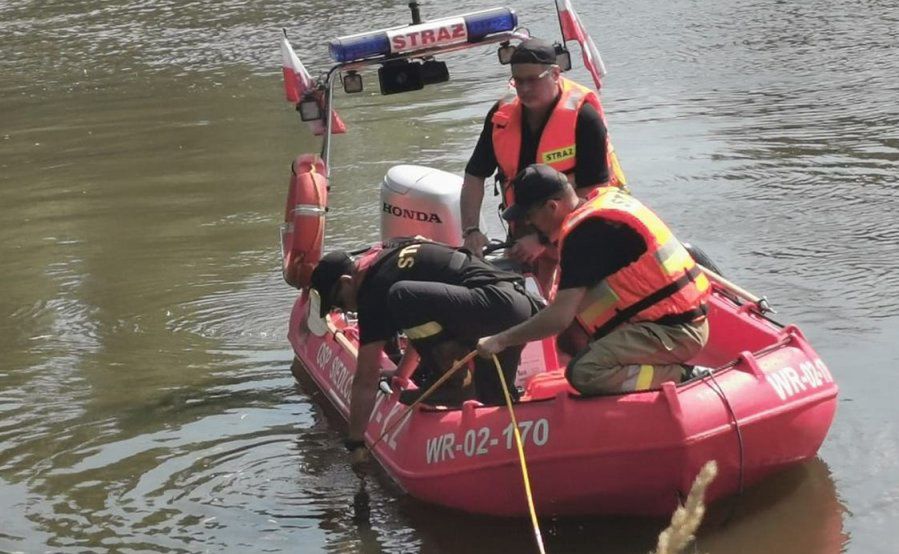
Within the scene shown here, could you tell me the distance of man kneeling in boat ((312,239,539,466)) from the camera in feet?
18.8

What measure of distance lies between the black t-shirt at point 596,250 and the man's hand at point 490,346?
1.16 feet

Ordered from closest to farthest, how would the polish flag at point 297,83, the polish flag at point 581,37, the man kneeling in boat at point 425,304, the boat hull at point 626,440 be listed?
1. the boat hull at point 626,440
2. the man kneeling in boat at point 425,304
3. the polish flag at point 581,37
4. the polish flag at point 297,83

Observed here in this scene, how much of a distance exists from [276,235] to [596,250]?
A: 602 centimetres

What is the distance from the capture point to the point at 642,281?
5.27 m

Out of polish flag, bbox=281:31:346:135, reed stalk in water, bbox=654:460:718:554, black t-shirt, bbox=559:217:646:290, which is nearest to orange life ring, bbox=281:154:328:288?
polish flag, bbox=281:31:346:135

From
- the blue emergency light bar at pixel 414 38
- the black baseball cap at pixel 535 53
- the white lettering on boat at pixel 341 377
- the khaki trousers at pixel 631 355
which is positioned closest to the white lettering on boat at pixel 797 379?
the khaki trousers at pixel 631 355

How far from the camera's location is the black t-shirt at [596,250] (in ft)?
16.9

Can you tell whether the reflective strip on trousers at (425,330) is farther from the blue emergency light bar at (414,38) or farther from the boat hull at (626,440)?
the blue emergency light bar at (414,38)

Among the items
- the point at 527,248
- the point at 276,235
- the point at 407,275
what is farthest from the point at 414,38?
the point at 276,235

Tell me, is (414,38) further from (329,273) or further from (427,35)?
(329,273)

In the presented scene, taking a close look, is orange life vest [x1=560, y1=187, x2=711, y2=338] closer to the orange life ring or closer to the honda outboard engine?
the honda outboard engine

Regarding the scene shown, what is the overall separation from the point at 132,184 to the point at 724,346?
7623mm

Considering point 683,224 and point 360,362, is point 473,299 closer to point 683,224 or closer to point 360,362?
point 360,362

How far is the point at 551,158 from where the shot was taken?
6707 mm
